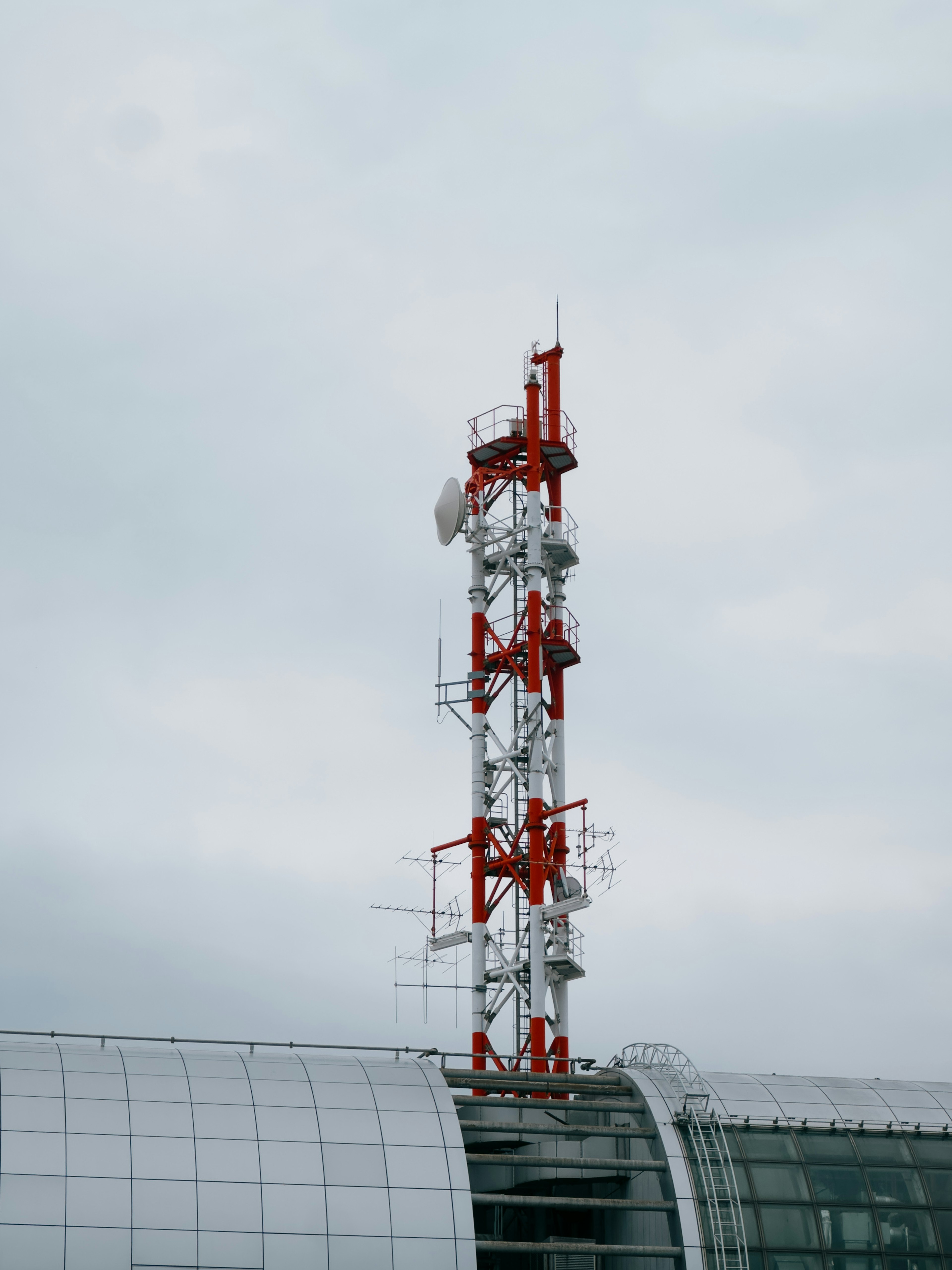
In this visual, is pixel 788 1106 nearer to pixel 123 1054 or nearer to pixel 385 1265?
pixel 385 1265

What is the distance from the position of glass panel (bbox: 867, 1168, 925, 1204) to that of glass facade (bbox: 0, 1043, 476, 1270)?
1467cm

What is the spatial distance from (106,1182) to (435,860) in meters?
25.6

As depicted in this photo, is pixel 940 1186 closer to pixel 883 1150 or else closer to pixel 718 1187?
pixel 883 1150

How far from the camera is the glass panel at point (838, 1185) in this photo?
183ft

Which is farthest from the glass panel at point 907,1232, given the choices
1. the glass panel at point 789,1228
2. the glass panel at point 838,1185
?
the glass panel at point 789,1228

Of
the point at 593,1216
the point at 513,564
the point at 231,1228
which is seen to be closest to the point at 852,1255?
the point at 593,1216

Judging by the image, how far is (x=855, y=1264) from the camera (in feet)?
179

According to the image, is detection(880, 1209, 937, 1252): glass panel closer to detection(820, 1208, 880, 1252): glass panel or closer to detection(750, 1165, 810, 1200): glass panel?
detection(820, 1208, 880, 1252): glass panel

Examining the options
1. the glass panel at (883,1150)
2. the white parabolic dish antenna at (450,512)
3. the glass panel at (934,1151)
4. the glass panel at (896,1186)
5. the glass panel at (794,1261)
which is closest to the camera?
the glass panel at (794,1261)

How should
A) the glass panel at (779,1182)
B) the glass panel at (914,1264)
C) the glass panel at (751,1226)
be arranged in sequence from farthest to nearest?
the glass panel at (779,1182) < the glass panel at (914,1264) < the glass panel at (751,1226)

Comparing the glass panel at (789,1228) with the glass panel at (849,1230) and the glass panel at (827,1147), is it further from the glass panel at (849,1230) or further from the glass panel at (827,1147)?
the glass panel at (827,1147)

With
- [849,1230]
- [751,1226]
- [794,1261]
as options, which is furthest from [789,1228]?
[849,1230]

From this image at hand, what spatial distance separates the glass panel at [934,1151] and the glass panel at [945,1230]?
1.76m

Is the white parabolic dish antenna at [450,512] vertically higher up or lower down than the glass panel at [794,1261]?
higher up
